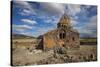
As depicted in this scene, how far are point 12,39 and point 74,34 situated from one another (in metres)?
0.80

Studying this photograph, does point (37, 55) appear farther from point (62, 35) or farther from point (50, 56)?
point (62, 35)

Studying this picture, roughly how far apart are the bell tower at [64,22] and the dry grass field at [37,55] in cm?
Result: 33

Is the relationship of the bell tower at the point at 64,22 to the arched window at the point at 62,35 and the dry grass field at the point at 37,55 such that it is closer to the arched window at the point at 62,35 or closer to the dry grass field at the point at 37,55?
the arched window at the point at 62,35

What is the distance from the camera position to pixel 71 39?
Answer: 8.62 ft

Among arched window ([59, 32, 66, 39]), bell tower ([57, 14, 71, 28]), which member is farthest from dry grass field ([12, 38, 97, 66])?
bell tower ([57, 14, 71, 28])

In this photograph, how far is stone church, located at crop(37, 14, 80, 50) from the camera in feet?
8.29

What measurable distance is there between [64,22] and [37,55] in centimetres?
55

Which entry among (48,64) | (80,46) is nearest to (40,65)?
(48,64)

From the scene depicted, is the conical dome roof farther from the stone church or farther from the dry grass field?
the dry grass field

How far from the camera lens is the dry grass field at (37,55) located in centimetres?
239

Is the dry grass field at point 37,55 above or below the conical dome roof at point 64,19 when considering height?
below

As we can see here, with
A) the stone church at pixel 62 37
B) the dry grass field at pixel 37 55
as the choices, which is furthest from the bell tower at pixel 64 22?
the dry grass field at pixel 37 55

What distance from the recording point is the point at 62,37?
259 centimetres
